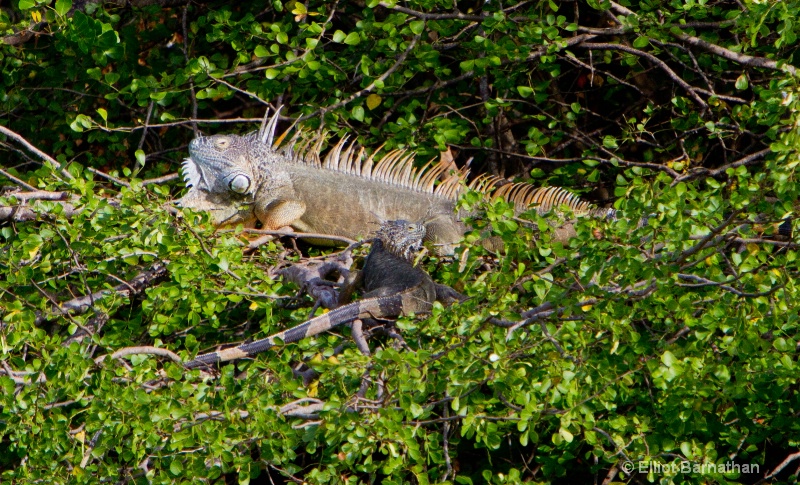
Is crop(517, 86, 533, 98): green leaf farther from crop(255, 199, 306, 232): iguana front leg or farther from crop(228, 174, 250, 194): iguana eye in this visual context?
crop(228, 174, 250, 194): iguana eye

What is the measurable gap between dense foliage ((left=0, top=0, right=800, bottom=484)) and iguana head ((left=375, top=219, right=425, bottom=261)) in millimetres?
177

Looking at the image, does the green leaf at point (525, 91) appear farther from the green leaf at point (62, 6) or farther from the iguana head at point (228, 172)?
the green leaf at point (62, 6)

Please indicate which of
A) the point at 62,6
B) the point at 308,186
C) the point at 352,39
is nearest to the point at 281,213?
the point at 308,186

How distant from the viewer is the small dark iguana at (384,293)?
10.8ft

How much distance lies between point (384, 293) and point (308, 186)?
1849 mm

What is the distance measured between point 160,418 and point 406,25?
225 centimetres

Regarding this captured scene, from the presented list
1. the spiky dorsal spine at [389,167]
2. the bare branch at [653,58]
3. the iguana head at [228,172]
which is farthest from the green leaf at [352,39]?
the bare branch at [653,58]

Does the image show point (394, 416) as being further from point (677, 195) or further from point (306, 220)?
point (306, 220)

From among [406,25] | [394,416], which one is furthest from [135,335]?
[406,25]

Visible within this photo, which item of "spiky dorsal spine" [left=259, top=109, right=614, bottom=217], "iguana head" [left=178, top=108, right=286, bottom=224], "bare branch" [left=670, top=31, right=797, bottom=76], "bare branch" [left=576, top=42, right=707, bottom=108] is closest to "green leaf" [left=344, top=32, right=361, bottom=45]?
"spiky dorsal spine" [left=259, top=109, right=614, bottom=217]

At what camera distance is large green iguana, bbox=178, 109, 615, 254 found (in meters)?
5.09

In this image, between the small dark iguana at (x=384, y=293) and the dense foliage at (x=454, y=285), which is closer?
the dense foliage at (x=454, y=285)

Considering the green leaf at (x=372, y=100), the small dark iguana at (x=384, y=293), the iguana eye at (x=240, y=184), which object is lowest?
the iguana eye at (x=240, y=184)

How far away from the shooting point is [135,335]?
3.81m
